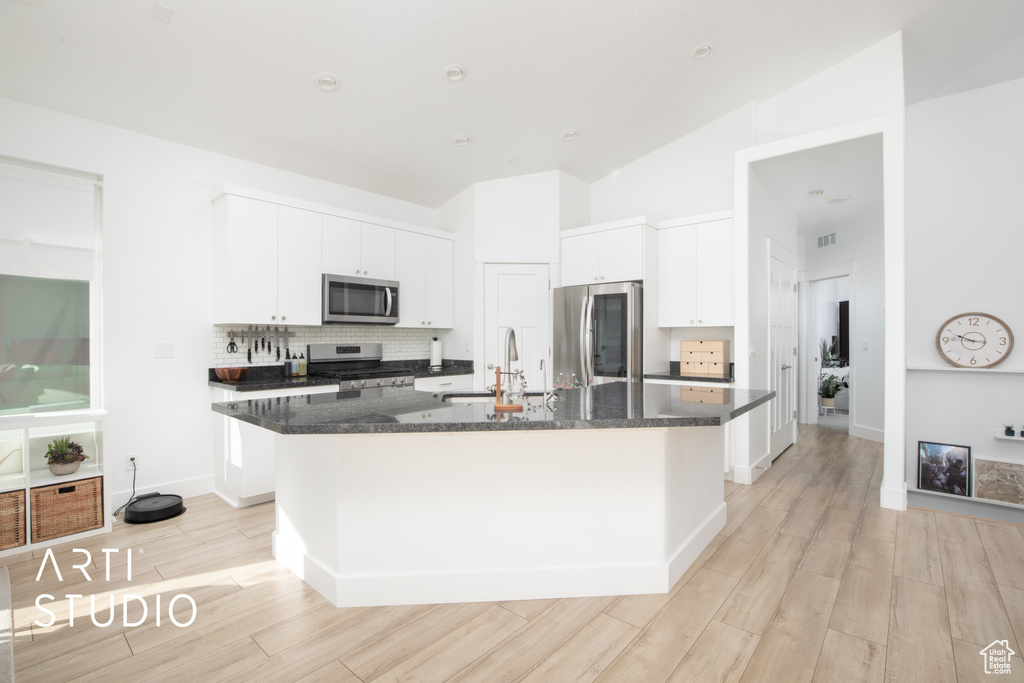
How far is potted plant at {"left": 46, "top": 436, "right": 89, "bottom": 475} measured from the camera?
2.98 meters

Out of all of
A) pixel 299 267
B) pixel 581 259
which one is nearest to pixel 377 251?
pixel 299 267

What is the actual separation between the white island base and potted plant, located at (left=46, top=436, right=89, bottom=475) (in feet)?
6.49

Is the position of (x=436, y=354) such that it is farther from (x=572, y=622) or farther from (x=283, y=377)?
(x=572, y=622)

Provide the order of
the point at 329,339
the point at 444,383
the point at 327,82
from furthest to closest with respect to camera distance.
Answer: the point at 444,383, the point at 329,339, the point at 327,82

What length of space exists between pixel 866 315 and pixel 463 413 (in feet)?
19.0

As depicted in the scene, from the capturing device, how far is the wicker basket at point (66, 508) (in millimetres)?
2850

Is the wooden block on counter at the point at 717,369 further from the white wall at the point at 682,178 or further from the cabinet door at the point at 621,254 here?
the white wall at the point at 682,178

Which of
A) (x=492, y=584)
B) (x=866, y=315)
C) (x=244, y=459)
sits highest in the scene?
(x=866, y=315)

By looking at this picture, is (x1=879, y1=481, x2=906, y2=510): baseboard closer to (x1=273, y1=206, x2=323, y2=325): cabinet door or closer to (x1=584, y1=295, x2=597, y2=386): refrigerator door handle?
(x1=584, y1=295, x2=597, y2=386): refrigerator door handle

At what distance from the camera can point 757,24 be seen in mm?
3264

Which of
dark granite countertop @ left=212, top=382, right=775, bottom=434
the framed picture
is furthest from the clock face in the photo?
dark granite countertop @ left=212, top=382, right=775, bottom=434

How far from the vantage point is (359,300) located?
14.5ft

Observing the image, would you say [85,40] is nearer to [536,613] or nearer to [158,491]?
[158,491]

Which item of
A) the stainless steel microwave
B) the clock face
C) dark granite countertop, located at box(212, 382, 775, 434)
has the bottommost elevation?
dark granite countertop, located at box(212, 382, 775, 434)
